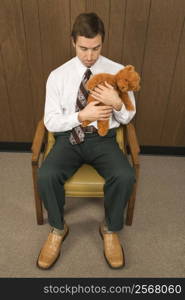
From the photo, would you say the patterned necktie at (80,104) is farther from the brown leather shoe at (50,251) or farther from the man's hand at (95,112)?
the brown leather shoe at (50,251)

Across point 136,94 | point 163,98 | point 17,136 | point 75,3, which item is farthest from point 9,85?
point 163,98

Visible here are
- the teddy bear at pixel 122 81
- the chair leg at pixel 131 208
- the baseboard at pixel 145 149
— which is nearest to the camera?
the teddy bear at pixel 122 81

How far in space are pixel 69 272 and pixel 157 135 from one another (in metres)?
1.43

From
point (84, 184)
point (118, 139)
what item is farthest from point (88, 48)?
point (84, 184)

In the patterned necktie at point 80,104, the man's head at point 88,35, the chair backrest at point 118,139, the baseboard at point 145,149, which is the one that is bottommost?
the baseboard at point 145,149

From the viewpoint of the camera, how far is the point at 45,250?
1.85 m

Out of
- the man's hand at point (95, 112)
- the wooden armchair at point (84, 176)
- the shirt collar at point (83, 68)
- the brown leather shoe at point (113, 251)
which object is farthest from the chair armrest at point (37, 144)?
the brown leather shoe at point (113, 251)

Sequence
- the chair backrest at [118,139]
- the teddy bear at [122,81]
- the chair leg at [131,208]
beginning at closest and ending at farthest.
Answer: the teddy bear at [122,81]
the chair leg at [131,208]
the chair backrest at [118,139]

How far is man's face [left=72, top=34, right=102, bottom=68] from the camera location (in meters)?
1.59

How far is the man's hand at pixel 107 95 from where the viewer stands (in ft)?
5.14

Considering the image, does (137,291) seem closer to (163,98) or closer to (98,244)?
(98,244)

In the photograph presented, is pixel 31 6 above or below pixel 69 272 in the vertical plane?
above

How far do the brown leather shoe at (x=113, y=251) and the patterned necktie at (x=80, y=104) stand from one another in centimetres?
63

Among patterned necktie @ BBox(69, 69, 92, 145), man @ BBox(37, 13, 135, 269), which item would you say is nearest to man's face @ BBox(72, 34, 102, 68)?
man @ BBox(37, 13, 135, 269)
